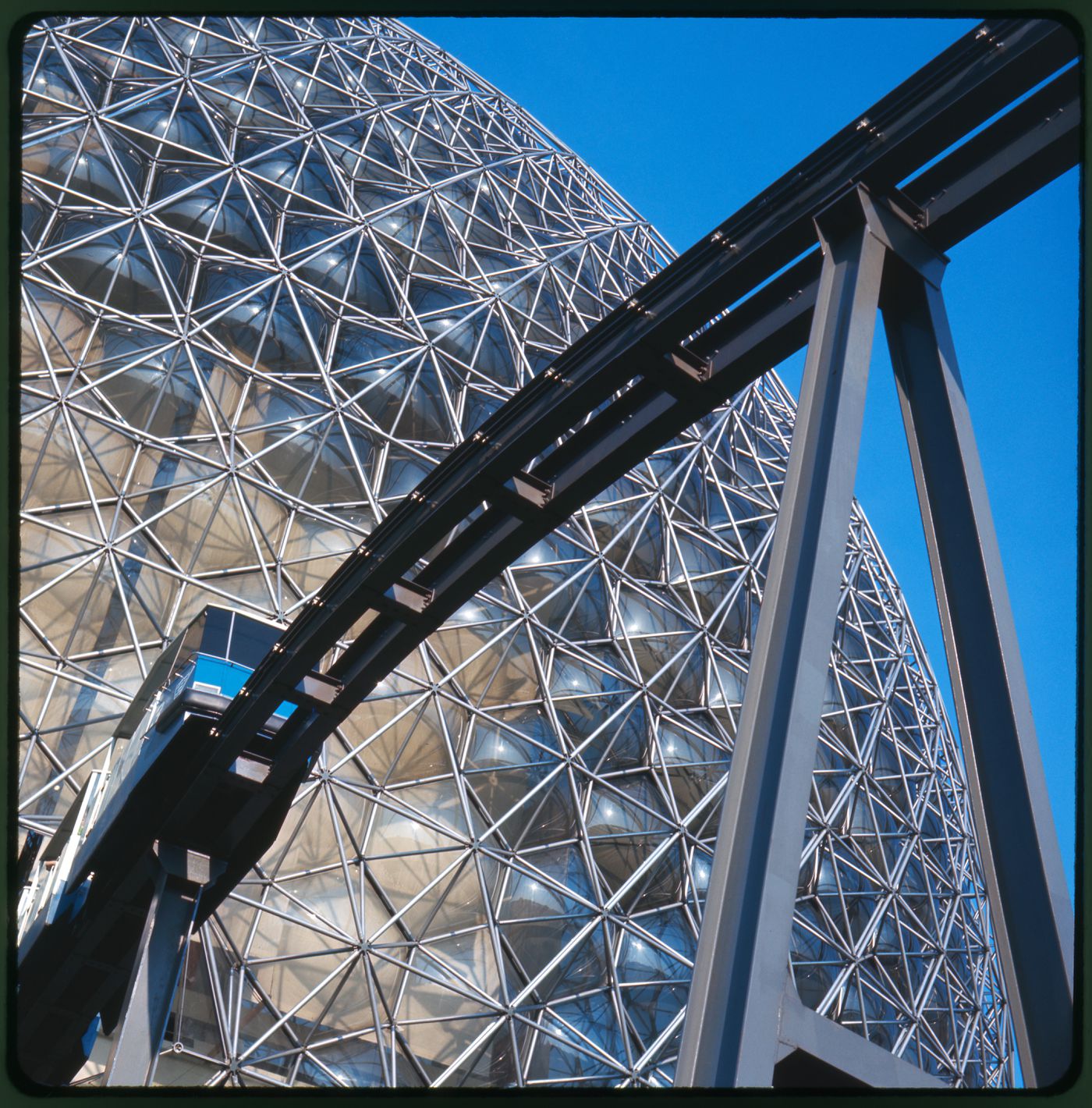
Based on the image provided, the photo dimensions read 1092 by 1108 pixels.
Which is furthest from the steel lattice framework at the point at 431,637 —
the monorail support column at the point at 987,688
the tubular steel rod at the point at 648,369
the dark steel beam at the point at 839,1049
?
the monorail support column at the point at 987,688

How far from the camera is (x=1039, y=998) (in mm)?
4922

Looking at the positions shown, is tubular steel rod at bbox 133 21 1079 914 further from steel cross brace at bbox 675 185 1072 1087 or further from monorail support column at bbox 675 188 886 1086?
monorail support column at bbox 675 188 886 1086

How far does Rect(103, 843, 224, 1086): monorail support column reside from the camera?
13.0m

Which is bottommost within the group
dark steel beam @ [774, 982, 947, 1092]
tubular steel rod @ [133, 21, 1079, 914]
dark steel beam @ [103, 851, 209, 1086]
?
dark steel beam @ [774, 982, 947, 1092]

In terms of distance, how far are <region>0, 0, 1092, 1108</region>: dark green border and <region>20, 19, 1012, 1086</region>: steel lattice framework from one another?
12.8 meters

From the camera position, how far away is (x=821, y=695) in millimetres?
5887

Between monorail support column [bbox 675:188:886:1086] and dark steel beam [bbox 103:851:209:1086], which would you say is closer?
monorail support column [bbox 675:188:886:1086]

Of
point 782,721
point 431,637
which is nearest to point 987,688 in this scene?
point 782,721

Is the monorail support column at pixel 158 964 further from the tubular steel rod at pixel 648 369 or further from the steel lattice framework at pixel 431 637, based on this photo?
the steel lattice framework at pixel 431 637

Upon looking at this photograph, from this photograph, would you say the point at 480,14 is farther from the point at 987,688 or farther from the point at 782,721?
the point at 987,688

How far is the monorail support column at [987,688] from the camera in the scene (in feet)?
16.2

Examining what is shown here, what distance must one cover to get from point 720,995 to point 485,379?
17.2 m

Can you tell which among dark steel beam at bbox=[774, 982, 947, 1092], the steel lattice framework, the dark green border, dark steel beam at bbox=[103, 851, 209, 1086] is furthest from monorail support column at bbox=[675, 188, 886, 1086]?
the steel lattice framework

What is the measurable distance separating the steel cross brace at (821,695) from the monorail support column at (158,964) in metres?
8.73
